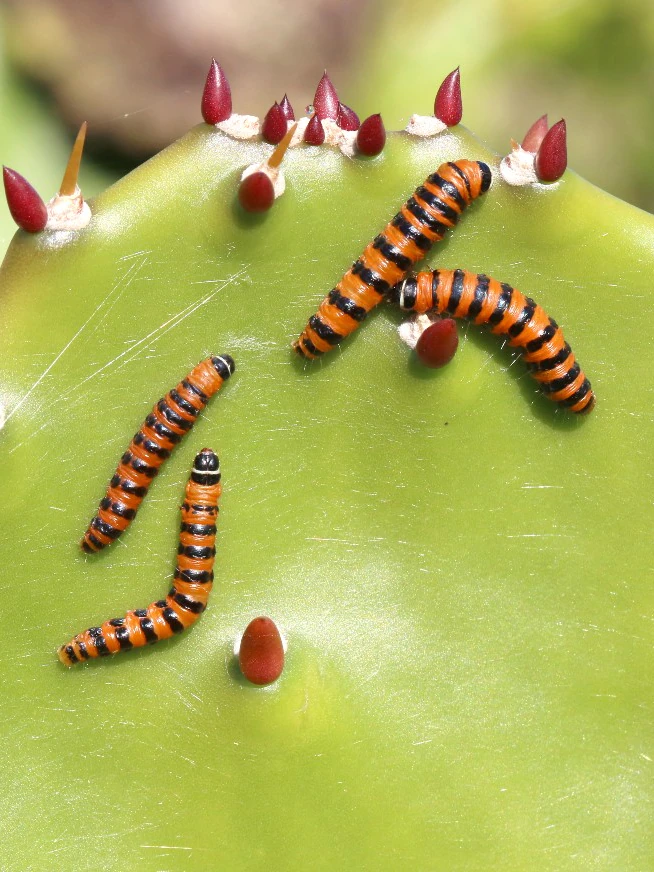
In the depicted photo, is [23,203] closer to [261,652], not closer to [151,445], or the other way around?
[151,445]

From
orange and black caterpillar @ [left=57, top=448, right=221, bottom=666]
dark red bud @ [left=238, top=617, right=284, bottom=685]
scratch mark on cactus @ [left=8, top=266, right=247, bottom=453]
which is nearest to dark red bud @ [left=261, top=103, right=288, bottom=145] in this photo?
scratch mark on cactus @ [left=8, top=266, right=247, bottom=453]

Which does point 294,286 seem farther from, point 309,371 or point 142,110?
point 142,110

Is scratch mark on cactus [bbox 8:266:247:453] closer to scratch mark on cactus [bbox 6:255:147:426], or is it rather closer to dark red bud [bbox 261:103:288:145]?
scratch mark on cactus [bbox 6:255:147:426]

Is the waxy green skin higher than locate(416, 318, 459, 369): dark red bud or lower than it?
lower

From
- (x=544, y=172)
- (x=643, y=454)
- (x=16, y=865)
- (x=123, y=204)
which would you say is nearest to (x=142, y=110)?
(x=123, y=204)

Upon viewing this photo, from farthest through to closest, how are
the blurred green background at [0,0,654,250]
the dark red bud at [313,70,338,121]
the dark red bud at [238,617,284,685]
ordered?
1. the blurred green background at [0,0,654,250]
2. the dark red bud at [313,70,338,121]
3. the dark red bud at [238,617,284,685]

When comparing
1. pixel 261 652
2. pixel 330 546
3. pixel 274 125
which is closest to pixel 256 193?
pixel 274 125

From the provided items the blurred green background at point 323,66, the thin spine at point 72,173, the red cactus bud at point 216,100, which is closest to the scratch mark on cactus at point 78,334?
the thin spine at point 72,173
